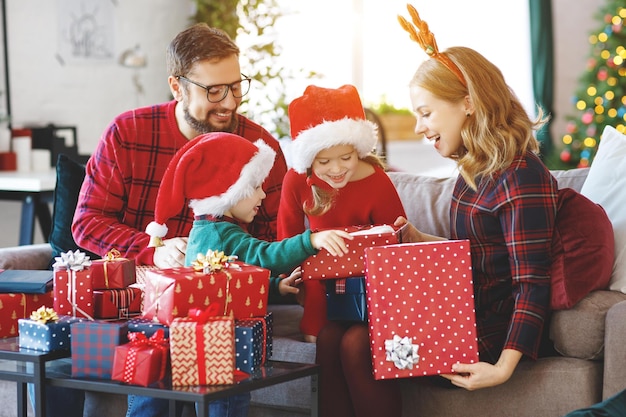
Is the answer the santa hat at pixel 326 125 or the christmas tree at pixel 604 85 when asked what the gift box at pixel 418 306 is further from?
the christmas tree at pixel 604 85

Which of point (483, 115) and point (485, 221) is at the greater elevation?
point (483, 115)

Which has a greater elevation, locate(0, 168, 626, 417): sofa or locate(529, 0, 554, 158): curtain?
locate(529, 0, 554, 158): curtain

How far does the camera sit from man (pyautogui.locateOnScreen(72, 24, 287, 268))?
2.80 meters

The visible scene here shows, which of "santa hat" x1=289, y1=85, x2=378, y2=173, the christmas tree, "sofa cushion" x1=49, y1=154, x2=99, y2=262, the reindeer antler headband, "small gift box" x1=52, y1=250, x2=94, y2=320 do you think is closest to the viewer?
"small gift box" x1=52, y1=250, x2=94, y2=320

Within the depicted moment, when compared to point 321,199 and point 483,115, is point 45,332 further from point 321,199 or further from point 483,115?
point 483,115

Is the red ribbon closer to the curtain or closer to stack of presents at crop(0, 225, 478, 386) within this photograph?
stack of presents at crop(0, 225, 478, 386)

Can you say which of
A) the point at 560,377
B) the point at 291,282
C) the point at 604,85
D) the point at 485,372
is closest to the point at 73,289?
the point at 291,282

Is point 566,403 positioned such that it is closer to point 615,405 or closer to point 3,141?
point 615,405

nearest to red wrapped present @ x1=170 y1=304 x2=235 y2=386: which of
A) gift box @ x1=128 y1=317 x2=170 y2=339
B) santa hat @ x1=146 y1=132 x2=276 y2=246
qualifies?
gift box @ x1=128 y1=317 x2=170 y2=339

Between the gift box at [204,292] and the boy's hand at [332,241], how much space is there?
17 cm

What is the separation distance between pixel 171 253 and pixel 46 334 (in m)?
0.49

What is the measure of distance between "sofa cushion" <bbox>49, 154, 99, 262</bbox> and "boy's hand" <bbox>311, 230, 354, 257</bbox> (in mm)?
1144

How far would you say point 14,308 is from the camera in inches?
93.0

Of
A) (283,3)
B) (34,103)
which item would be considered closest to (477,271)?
(34,103)
